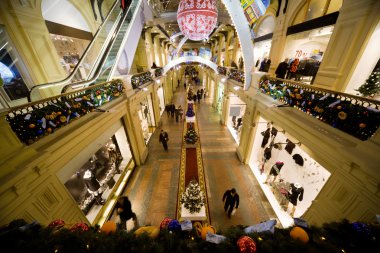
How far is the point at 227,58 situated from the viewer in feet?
56.3

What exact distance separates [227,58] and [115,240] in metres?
18.9

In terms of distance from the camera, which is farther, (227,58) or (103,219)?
(227,58)

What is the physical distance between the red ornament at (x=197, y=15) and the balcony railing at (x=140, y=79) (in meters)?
4.69

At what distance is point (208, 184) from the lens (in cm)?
693

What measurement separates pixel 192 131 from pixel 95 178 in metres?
Answer: 6.11

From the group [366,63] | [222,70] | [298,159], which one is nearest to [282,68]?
[366,63]

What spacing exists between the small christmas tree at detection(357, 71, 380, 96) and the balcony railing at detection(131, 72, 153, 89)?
9317 millimetres

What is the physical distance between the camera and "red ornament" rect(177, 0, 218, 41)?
4.15 m

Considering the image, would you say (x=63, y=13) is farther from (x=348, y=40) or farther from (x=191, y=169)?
(x=348, y=40)

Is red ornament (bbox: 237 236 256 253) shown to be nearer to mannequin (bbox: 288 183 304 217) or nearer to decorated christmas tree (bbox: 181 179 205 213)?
decorated christmas tree (bbox: 181 179 205 213)

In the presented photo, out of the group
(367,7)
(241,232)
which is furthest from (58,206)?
(367,7)

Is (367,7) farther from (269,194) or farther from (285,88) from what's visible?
(269,194)

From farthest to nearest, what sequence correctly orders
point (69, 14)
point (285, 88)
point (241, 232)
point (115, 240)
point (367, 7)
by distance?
1. point (69, 14)
2. point (285, 88)
3. point (367, 7)
4. point (241, 232)
5. point (115, 240)

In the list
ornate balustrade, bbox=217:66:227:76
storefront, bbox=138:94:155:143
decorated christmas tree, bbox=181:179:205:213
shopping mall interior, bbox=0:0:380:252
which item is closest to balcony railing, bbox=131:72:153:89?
shopping mall interior, bbox=0:0:380:252
